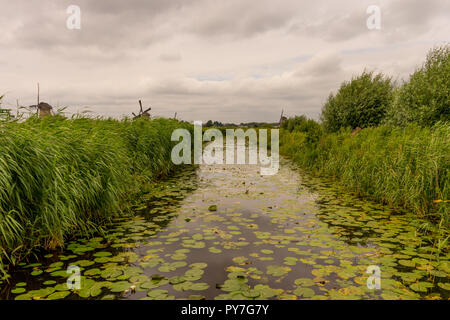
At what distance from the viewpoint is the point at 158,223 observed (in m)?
6.45

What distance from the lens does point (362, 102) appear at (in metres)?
17.2

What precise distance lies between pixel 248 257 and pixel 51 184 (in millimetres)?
3283

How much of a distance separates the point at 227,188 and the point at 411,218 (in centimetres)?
544

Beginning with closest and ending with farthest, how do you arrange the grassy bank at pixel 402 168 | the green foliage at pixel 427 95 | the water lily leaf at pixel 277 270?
the water lily leaf at pixel 277 270 < the grassy bank at pixel 402 168 < the green foliage at pixel 427 95

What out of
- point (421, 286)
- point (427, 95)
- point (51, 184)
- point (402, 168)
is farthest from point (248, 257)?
point (427, 95)

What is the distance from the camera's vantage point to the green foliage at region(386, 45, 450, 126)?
38.7 feet

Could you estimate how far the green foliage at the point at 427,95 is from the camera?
11781mm

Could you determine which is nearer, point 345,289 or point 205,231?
point 345,289

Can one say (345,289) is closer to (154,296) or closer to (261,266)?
(261,266)

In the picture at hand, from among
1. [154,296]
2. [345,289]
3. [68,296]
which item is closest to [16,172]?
[68,296]

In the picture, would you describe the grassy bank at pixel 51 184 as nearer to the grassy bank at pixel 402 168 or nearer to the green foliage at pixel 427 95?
the grassy bank at pixel 402 168

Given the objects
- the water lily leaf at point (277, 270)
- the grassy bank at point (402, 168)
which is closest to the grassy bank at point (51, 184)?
the water lily leaf at point (277, 270)

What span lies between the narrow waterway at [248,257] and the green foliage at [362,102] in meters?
10.8

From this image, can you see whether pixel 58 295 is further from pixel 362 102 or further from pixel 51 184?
pixel 362 102
